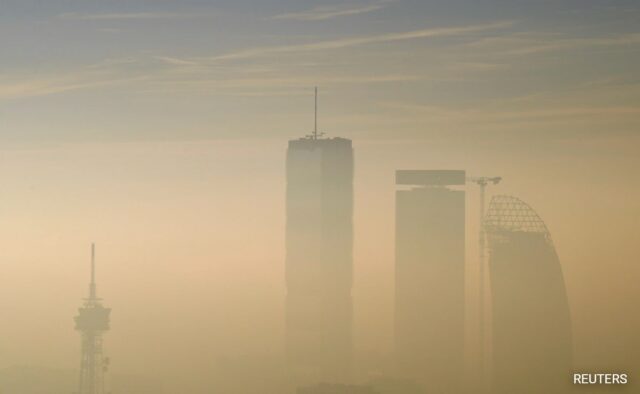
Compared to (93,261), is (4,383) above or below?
below

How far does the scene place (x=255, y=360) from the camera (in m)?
171

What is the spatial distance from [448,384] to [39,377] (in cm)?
5847

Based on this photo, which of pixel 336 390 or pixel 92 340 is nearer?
pixel 336 390

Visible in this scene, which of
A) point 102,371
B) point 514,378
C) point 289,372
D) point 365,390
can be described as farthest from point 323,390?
point 514,378

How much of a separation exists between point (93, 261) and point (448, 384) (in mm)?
58456

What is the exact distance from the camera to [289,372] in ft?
592

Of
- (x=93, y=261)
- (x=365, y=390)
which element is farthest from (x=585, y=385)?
(x=93, y=261)

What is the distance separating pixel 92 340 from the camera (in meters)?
190

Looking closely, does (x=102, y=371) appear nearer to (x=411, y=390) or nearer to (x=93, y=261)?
(x=93, y=261)

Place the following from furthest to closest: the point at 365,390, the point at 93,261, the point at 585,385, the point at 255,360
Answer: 1. the point at 93,261
2. the point at 255,360
3. the point at 365,390
4. the point at 585,385

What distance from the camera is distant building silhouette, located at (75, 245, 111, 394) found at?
169m

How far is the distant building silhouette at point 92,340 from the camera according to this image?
169000 millimetres

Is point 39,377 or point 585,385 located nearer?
point 585,385

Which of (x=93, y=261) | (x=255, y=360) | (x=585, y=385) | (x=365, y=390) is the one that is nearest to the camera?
(x=585, y=385)
